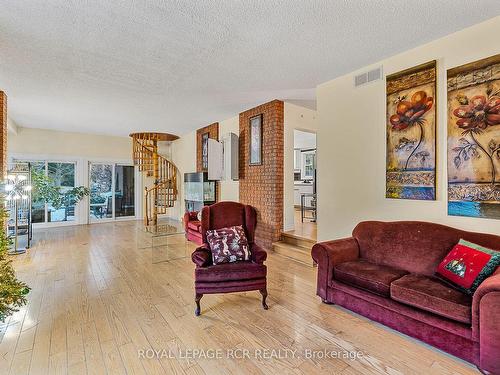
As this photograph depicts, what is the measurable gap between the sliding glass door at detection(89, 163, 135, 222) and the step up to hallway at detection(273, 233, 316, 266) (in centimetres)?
604

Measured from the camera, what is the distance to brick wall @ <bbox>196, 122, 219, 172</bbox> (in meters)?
6.57

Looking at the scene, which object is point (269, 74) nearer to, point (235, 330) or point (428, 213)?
point (428, 213)

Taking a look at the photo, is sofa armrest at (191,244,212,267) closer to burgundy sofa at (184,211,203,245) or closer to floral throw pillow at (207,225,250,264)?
floral throw pillow at (207,225,250,264)

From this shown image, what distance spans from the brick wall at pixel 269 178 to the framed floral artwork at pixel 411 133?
1962 mm

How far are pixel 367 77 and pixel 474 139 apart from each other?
1431 millimetres

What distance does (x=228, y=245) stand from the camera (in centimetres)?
285

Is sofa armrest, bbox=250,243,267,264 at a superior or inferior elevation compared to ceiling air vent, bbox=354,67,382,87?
inferior

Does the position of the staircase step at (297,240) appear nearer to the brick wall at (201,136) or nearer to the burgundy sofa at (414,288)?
the burgundy sofa at (414,288)

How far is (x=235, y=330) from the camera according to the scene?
2.31 metres

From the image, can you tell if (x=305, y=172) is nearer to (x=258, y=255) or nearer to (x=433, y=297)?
(x=258, y=255)

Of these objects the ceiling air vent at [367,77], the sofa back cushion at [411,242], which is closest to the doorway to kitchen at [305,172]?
the ceiling air vent at [367,77]

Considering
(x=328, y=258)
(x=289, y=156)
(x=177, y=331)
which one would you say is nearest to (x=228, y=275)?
(x=177, y=331)

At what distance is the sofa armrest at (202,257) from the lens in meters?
2.69

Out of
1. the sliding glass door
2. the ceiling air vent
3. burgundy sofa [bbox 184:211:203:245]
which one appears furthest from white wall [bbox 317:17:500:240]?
the sliding glass door
